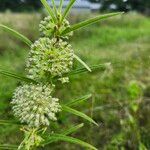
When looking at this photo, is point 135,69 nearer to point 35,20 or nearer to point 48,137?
point 48,137

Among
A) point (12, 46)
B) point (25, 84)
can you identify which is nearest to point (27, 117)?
point (25, 84)

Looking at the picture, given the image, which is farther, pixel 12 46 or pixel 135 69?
pixel 12 46

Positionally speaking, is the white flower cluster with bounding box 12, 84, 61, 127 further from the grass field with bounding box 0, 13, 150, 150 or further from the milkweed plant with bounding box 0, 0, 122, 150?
the grass field with bounding box 0, 13, 150, 150

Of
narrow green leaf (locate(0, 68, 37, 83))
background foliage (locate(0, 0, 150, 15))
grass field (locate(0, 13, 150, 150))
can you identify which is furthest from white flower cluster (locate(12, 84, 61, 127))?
background foliage (locate(0, 0, 150, 15))

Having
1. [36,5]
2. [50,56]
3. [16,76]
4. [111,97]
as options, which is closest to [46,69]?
[50,56]

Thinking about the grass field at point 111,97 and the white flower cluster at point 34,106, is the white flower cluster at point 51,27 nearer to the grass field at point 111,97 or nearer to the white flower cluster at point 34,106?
the white flower cluster at point 34,106

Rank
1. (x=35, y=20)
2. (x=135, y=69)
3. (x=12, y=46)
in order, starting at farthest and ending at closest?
(x=35, y=20) → (x=12, y=46) → (x=135, y=69)

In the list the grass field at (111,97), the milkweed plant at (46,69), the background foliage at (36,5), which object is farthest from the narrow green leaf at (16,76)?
the background foliage at (36,5)
